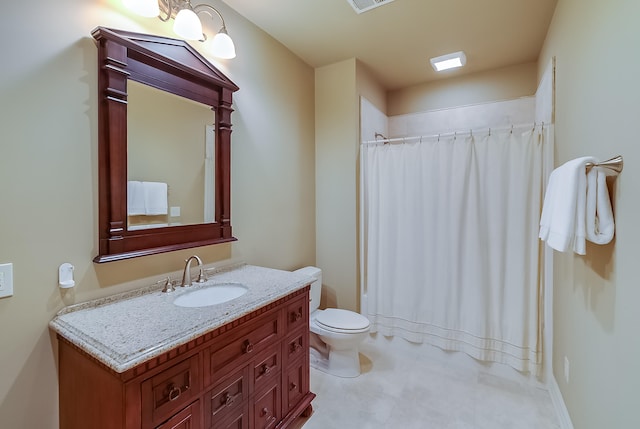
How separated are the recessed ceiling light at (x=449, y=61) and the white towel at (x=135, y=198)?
2580mm

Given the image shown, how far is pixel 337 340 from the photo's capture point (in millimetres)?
2199

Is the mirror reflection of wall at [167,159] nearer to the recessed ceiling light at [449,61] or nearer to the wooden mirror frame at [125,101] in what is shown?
the wooden mirror frame at [125,101]

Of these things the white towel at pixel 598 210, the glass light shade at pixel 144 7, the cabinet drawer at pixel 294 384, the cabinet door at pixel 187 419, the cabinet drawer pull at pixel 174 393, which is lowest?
the cabinet drawer at pixel 294 384

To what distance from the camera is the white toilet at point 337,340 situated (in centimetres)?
219

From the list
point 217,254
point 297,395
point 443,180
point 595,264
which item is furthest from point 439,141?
point 297,395

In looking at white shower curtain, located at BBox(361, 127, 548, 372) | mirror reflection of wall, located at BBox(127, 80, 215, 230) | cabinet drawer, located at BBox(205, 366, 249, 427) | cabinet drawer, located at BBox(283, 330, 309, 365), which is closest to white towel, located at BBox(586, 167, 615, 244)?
white shower curtain, located at BBox(361, 127, 548, 372)

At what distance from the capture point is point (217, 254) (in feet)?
6.51

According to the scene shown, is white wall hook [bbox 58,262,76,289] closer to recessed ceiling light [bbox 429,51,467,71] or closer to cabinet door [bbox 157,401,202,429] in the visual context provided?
cabinet door [bbox 157,401,202,429]

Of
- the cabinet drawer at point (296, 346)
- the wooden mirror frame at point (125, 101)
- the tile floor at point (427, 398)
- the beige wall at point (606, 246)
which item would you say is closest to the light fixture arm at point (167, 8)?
the wooden mirror frame at point (125, 101)

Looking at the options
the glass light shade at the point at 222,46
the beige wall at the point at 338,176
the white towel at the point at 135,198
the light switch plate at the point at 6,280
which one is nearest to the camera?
the light switch plate at the point at 6,280

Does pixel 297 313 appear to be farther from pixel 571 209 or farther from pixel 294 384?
pixel 571 209

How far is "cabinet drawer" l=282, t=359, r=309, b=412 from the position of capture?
166 centimetres

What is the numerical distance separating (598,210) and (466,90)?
2.34 meters

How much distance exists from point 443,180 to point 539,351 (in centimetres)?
144
